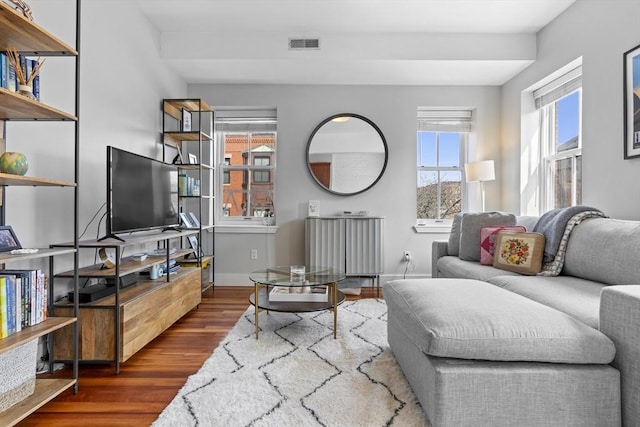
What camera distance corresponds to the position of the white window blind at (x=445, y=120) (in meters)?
4.30

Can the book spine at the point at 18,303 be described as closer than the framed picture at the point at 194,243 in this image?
Yes

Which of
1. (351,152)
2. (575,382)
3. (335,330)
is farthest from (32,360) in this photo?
(351,152)

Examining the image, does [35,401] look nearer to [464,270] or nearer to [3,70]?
[3,70]

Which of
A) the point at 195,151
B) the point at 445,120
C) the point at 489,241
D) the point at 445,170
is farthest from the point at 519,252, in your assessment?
the point at 195,151

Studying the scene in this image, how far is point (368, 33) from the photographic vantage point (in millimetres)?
3502

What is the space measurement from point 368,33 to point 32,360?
11.4ft

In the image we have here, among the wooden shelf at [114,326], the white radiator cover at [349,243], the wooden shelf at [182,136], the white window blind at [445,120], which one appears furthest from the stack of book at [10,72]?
the white window blind at [445,120]

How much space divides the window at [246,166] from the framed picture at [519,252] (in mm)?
2478

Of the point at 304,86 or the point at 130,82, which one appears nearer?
the point at 130,82

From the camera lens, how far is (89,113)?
7.98 feet

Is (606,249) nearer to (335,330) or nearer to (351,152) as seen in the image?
(335,330)

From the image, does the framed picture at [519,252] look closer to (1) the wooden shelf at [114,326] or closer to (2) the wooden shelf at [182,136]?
(1) the wooden shelf at [114,326]

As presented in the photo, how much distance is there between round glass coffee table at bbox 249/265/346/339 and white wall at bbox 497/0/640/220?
2022mm

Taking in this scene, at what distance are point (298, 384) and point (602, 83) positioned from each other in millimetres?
2952
